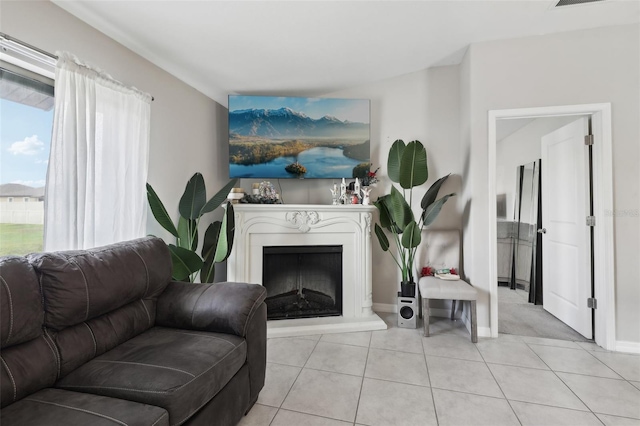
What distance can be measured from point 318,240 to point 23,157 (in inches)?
90.2

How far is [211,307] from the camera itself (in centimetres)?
167

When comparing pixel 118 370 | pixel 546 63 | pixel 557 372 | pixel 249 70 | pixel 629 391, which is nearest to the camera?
pixel 118 370

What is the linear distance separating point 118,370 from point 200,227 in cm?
214

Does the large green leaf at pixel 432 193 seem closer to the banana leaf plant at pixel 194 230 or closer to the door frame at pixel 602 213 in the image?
the door frame at pixel 602 213

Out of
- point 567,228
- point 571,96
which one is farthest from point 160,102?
point 567,228

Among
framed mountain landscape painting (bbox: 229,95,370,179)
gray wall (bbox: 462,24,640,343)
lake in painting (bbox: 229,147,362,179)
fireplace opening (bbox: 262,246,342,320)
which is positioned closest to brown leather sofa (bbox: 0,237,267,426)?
fireplace opening (bbox: 262,246,342,320)

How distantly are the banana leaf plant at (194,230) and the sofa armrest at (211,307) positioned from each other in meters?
0.63

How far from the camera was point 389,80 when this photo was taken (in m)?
3.38

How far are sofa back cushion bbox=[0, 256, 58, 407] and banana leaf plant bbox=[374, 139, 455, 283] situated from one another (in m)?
2.57

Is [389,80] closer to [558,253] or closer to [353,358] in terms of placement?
[558,253]

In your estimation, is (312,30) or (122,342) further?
(312,30)

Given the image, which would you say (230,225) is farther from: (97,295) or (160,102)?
(97,295)

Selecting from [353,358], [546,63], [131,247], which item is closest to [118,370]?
[131,247]

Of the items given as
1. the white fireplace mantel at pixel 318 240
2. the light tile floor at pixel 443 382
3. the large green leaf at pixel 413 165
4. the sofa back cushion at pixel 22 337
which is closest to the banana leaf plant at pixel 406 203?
the large green leaf at pixel 413 165
